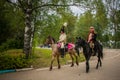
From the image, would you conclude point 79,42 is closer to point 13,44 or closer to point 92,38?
point 92,38

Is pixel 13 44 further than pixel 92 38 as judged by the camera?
Yes

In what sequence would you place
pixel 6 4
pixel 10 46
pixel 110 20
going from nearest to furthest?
pixel 6 4, pixel 10 46, pixel 110 20

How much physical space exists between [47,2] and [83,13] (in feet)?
9.35

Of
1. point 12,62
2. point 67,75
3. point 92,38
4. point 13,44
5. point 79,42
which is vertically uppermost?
point 92,38

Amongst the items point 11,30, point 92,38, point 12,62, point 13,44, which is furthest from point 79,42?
point 11,30

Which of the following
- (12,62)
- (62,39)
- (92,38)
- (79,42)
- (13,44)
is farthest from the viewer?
(13,44)

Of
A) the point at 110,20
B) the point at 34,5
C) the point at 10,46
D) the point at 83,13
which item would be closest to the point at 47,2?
the point at 34,5

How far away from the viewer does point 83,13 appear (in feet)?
51.3

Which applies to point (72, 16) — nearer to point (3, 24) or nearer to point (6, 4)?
point (6, 4)

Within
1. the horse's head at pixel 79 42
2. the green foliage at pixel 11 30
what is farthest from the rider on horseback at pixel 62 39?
the green foliage at pixel 11 30

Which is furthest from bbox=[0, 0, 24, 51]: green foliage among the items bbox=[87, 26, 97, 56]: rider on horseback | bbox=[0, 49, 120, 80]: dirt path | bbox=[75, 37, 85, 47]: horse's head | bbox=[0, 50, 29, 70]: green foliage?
bbox=[75, 37, 85, 47]: horse's head

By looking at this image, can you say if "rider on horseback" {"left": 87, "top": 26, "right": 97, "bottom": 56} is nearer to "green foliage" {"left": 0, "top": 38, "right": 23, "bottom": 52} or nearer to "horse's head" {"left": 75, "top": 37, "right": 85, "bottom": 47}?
"horse's head" {"left": 75, "top": 37, "right": 85, "bottom": 47}

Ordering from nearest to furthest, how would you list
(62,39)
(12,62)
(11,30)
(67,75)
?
(67,75), (62,39), (12,62), (11,30)

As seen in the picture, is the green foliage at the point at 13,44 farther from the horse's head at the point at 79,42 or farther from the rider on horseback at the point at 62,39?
the horse's head at the point at 79,42
